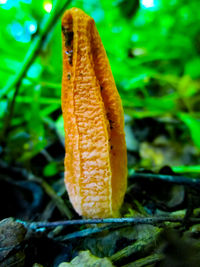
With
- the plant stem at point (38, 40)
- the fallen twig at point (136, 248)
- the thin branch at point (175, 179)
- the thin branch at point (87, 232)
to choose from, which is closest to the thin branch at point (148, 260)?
the fallen twig at point (136, 248)

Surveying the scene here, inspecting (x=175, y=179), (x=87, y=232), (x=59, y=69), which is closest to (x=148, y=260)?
(x=87, y=232)

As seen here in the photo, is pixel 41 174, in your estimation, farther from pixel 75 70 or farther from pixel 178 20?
pixel 178 20

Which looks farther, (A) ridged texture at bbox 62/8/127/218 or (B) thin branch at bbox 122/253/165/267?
(A) ridged texture at bbox 62/8/127/218

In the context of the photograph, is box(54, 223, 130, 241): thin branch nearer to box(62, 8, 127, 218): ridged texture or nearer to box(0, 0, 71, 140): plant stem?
box(62, 8, 127, 218): ridged texture

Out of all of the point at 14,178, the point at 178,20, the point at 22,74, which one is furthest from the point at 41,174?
the point at 178,20

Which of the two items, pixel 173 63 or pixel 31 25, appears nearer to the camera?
pixel 31 25

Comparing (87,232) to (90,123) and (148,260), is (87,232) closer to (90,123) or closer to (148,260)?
(148,260)

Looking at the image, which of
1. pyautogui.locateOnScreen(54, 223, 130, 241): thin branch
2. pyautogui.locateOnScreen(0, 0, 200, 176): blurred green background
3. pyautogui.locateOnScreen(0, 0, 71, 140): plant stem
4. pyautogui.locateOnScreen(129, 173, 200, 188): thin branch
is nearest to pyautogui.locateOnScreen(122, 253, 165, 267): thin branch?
Result: pyautogui.locateOnScreen(54, 223, 130, 241): thin branch
